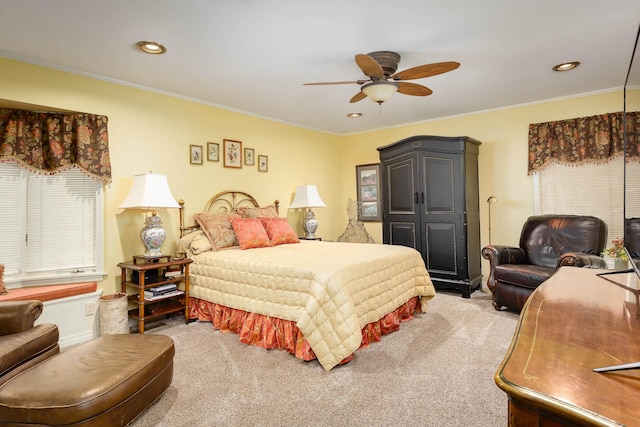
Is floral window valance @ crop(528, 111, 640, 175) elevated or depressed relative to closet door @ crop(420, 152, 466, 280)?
elevated

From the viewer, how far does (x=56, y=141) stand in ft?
10.6

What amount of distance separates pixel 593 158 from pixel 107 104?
532 centimetres

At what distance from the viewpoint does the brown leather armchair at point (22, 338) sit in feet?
6.09

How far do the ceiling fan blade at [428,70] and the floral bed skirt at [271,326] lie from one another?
2.04m

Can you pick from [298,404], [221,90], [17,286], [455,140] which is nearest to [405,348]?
[298,404]

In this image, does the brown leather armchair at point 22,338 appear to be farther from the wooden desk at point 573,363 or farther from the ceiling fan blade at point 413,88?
the ceiling fan blade at point 413,88

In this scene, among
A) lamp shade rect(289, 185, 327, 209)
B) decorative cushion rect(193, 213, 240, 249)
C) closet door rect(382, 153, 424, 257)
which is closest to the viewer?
decorative cushion rect(193, 213, 240, 249)

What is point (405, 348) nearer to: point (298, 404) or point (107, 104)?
point (298, 404)

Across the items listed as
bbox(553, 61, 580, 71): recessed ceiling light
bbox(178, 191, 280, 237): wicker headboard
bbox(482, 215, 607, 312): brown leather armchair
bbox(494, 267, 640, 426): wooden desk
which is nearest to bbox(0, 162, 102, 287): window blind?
bbox(178, 191, 280, 237): wicker headboard

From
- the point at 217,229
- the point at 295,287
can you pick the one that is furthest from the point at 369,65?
the point at 217,229

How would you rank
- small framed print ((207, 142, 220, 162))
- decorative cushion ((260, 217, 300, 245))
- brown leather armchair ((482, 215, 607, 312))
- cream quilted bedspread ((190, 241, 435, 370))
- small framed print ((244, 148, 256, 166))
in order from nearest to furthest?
cream quilted bedspread ((190, 241, 435, 370)) < brown leather armchair ((482, 215, 607, 312)) < decorative cushion ((260, 217, 300, 245)) < small framed print ((207, 142, 220, 162)) < small framed print ((244, 148, 256, 166))

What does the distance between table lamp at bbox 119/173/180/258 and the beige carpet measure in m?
0.90

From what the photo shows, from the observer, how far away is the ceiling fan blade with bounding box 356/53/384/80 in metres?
2.37

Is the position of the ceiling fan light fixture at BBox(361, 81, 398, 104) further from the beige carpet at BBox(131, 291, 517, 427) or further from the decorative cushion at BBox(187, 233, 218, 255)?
the decorative cushion at BBox(187, 233, 218, 255)
